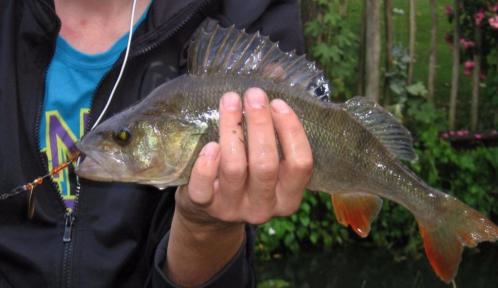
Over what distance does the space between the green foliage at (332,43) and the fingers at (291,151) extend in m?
3.45

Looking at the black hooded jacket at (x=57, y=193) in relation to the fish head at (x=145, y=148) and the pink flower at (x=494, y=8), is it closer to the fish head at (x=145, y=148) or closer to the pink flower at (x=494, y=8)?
→ the fish head at (x=145, y=148)

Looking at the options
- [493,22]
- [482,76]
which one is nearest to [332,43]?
[493,22]

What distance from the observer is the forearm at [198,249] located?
7.30 ft

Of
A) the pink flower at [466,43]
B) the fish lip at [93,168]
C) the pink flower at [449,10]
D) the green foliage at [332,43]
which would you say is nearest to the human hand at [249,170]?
the fish lip at [93,168]

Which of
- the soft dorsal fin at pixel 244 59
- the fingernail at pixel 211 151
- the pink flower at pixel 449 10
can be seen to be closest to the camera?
the fingernail at pixel 211 151

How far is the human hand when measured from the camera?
1944 millimetres

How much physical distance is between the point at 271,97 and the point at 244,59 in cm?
13

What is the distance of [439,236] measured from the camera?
2297mm

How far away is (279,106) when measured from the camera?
197cm

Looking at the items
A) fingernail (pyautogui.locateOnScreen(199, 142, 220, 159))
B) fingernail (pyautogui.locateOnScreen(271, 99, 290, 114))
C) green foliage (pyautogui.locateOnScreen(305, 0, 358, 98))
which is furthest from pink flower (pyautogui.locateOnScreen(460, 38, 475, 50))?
fingernail (pyautogui.locateOnScreen(199, 142, 220, 159))

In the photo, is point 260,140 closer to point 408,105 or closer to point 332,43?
point 332,43

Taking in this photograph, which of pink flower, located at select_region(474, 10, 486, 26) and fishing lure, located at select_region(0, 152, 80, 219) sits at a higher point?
fishing lure, located at select_region(0, 152, 80, 219)

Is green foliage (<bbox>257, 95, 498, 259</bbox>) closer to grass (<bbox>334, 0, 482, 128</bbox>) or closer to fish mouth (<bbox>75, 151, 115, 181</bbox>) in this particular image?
grass (<bbox>334, 0, 482, 128</bbox>)

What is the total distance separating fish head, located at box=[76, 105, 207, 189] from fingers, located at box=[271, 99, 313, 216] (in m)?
0.20
